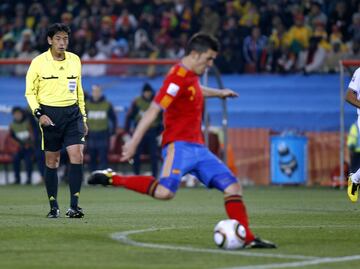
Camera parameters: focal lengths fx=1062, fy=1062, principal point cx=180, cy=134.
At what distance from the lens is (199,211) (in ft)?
50.2

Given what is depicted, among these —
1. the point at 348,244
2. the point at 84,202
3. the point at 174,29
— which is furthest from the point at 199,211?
the point at 174,29

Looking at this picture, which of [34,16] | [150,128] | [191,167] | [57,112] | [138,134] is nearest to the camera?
[138,134]

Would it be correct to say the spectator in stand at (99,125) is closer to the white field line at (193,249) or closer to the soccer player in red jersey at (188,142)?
the white field line at (193,249)

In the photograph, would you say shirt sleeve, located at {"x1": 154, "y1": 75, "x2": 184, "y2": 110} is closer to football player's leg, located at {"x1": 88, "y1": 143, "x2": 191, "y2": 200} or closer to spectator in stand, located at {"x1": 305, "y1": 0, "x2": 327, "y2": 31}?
football player's leg, located at {"x1": 88, "y1": 143, "x2": 191, "y2": 200}

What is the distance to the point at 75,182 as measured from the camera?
1360 cm

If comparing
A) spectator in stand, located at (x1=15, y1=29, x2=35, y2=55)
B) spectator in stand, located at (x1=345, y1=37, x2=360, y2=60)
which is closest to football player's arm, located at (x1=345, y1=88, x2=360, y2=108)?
spectator in stand, located at (x1=345, y1=37, x2=360, y2=60)

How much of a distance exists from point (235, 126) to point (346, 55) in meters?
3.17

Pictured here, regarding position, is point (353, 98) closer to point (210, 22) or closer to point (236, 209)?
point (236, 209)

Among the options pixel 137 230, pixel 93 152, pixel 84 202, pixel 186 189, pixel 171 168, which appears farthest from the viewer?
pixel 93 152

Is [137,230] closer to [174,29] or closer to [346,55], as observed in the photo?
[346,55]

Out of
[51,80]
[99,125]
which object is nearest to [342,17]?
[99,125]

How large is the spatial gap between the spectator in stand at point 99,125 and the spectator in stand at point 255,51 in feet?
13.2

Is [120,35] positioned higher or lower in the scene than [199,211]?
higher

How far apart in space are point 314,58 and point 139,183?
54.1 ft
